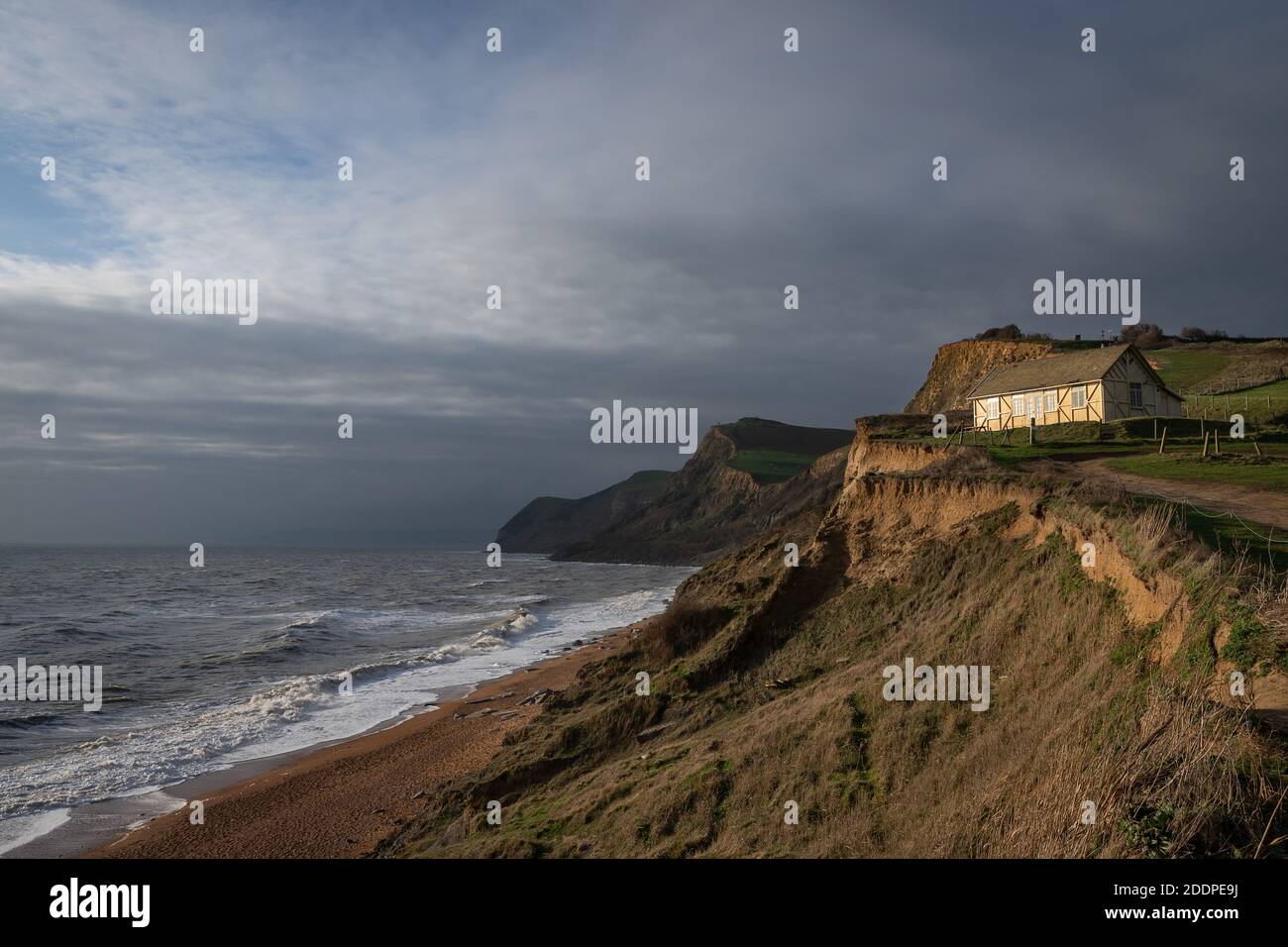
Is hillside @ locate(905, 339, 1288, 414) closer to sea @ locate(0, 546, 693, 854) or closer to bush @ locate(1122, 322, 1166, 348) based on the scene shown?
bush @ locate(1122, 322, 1166, 348)

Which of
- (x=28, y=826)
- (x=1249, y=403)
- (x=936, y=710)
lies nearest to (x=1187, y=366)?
(x=1249, y=403)

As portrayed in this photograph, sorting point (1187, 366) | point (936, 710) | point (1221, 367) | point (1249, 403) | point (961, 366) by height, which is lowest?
point (936, 710)

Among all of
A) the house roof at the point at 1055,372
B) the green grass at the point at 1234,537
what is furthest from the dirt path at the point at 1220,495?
the house roof at the point at 1055,372

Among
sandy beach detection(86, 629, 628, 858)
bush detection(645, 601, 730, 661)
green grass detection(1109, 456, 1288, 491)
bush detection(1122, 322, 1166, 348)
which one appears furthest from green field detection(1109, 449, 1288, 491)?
bush detection(1122, 322, 1166, 348)

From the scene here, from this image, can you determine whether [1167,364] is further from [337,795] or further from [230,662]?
[230,662]

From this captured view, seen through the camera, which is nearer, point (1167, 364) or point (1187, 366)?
point (1187, 366)
